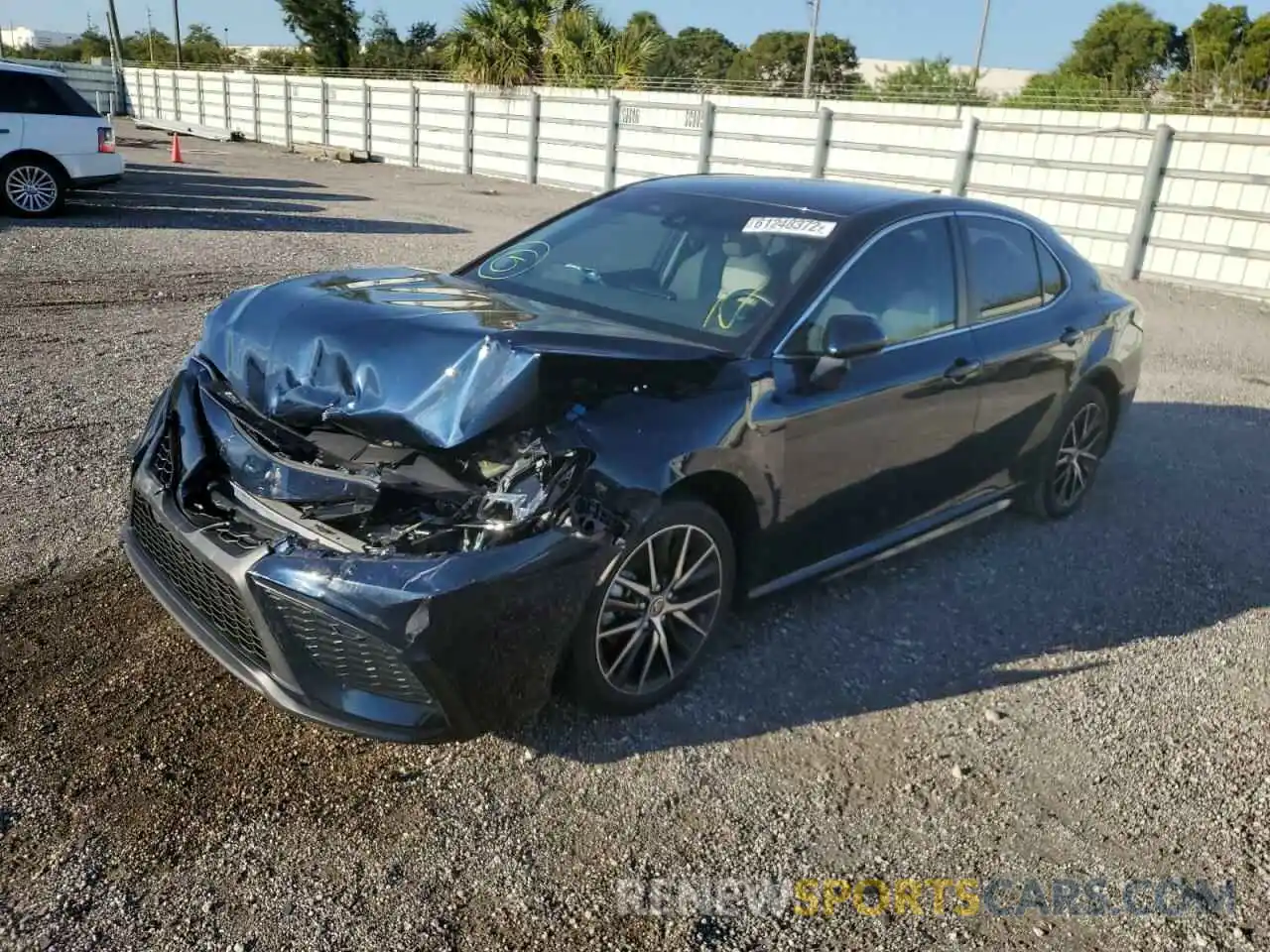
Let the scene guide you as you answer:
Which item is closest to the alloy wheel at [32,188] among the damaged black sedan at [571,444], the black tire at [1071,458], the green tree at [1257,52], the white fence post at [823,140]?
the white fence post at [823,140]

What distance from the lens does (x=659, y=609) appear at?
11.0 feet

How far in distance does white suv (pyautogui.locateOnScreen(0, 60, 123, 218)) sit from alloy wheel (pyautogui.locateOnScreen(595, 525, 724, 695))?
42.9 feet

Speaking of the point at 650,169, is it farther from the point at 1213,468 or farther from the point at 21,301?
the point at 1213,468

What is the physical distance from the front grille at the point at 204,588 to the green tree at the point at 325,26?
55643 millimetres

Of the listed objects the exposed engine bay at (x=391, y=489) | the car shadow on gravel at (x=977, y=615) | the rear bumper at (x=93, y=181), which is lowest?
the car shadow on gravel at (x=977, y=615)

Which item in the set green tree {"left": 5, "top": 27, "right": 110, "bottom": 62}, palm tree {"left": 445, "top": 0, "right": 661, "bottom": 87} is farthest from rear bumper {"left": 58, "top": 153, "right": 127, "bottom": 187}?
green tree {"left": 5, "top": 27, "right": 110, "bottom": 62}

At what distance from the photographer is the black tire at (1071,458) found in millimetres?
5188

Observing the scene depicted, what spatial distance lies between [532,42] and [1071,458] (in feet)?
91.9

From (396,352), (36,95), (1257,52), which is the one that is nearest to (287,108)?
(36,95)

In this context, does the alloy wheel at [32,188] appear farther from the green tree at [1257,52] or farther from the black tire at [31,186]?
the green tree at [1257,52]

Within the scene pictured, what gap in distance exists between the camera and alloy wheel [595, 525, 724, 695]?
3229 millimetres

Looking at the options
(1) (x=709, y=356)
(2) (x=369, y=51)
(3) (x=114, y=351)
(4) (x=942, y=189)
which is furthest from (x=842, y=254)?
(2) (x=369, y=51)

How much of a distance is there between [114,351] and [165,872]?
5.78 m

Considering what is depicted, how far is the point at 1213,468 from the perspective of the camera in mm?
6625
